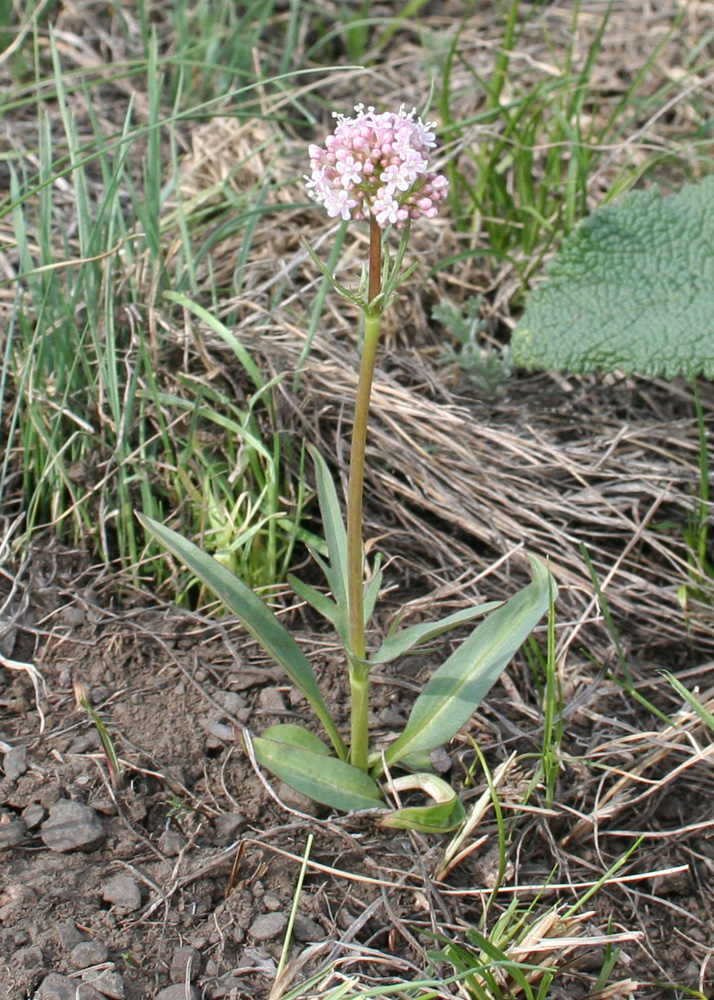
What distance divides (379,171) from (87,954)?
4.40 ft

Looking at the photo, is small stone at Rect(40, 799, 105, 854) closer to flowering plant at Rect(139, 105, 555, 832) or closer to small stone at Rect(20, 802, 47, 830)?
small stone at Rect(20, 802, 47, 830)

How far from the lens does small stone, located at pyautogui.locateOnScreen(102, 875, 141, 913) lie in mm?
1705

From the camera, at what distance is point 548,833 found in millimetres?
1903

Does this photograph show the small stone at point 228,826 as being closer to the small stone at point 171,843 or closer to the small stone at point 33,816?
the small stone at point 171,843

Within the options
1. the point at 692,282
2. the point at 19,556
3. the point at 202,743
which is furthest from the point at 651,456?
the point at 19,556

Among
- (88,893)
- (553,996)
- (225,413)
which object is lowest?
(553,996)

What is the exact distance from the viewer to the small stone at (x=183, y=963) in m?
1.63

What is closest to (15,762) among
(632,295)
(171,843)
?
(171,843)

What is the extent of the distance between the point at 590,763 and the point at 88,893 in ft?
3.18

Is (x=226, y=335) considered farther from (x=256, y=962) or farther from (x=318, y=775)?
(x=256, y=962)

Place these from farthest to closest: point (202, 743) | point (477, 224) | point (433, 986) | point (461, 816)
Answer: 1. point (477, 224)
2. point (202, 743)
3. point (461, 816)
4. point (433, 986)

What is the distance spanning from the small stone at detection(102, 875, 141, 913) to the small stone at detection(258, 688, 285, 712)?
46cm

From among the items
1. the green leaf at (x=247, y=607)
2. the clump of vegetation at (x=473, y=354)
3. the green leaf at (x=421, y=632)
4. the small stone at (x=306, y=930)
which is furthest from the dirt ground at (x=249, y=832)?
the clump of vegetation at (x=473, y=354)

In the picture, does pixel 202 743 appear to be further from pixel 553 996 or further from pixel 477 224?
pixel 477 224
